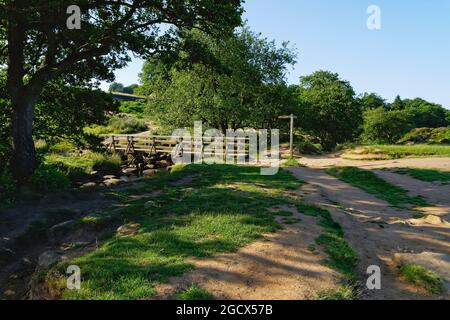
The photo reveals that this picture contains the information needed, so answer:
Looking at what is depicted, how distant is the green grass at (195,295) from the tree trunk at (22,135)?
35.7 feet

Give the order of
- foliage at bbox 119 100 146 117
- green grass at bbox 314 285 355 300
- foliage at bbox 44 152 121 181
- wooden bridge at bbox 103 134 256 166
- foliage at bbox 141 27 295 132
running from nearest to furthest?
green grass at bbox 314 285 355 300 < foliage at bbox 44 152 121 181 < wooden bridge at bbox 103 134 256 166 < foliage at bbox 141 27 295 132 < foliage at bbox 119 100 146 117

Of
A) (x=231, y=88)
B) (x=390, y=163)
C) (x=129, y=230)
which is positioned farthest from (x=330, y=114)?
(x=129, y=230)

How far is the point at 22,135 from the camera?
1389 cm

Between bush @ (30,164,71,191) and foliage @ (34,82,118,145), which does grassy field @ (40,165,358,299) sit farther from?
foliage @ (34,82,118,145)

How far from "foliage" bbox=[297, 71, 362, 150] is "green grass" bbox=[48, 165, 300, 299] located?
22777 mm

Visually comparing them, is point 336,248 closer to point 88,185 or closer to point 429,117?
point 88,185

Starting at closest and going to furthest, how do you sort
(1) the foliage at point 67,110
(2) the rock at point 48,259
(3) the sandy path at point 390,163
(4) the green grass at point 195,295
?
(4) the green grass at point 195,295, (2) the rock at point 48,259, (1) the foliage at point 67,110, (3) the sandy path at point 390,163

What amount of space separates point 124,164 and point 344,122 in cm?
2213

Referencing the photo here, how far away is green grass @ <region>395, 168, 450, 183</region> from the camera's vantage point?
1671 centimetres

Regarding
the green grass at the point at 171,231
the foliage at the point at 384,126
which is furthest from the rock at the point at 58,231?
the foliage at the point at 384,126

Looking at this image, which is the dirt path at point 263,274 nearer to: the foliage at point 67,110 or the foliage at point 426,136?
the foliage at point 67,110

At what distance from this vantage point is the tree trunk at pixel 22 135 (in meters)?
13.8

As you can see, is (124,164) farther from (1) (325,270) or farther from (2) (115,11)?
(1) (325,270)

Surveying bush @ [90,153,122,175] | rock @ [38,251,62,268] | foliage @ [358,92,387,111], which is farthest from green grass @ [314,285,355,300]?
foliage @ [358,92,387,111]
